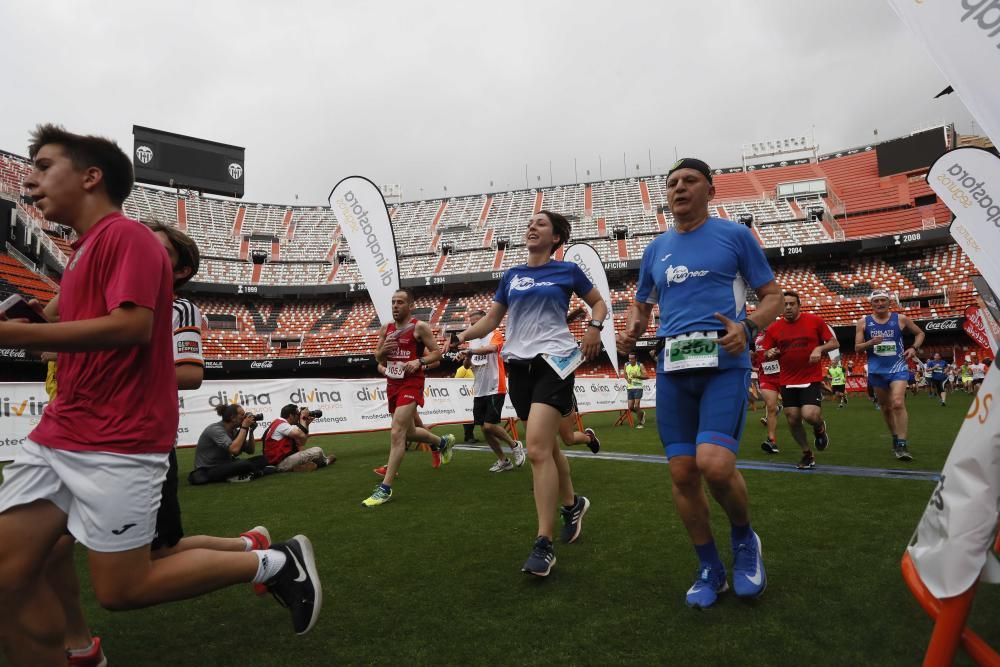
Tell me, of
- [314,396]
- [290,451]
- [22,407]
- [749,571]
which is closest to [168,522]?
[749,571]

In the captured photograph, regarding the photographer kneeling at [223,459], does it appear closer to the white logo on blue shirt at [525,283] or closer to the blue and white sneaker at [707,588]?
the white logo on blue shirt at [525,283]

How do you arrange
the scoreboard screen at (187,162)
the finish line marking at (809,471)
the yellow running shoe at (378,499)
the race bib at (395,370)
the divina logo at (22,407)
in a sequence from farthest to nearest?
the scoreboard screen at (187,162) < the divina logo at (22,407) < the race bib at (395,370) < the finish line marking at (809,471) < the yellow running shoe at (378,499)

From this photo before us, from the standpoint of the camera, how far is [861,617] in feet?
7.56

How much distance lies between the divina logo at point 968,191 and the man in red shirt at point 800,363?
1751 millimetres

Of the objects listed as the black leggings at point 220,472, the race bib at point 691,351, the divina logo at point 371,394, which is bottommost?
the black leggings at point 220,472

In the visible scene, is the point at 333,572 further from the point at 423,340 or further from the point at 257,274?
the point at 257,274

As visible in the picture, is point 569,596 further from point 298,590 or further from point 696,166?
point 696,166

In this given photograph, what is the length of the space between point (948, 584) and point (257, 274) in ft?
148

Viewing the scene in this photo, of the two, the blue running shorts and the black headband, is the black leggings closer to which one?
the blue running shorts

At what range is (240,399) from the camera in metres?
11.0

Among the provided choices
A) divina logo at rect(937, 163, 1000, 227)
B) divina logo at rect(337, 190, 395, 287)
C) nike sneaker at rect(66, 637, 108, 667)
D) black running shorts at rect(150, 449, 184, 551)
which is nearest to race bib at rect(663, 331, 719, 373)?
black running shorts at rect(150, 449, 184, 551)

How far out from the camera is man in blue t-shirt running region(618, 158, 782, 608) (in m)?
2.55

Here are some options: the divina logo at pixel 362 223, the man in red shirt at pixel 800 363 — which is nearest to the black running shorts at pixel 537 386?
the man in red shirt at pixel 800 363

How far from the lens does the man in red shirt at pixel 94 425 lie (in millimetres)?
1625
